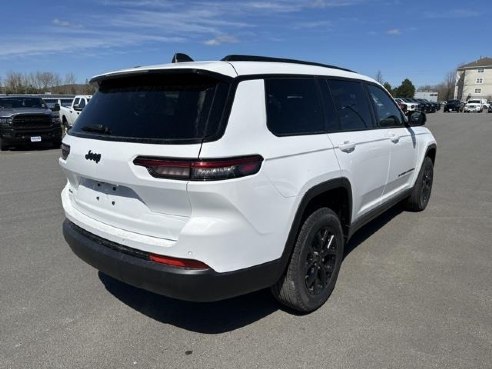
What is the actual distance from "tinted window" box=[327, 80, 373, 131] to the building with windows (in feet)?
364

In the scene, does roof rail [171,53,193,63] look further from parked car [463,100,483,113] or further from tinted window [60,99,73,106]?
parked car [463,100,483,113]

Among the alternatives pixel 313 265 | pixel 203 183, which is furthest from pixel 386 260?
pixel 203 183

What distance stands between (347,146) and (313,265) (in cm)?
104

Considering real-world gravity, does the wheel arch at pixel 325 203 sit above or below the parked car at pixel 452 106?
above

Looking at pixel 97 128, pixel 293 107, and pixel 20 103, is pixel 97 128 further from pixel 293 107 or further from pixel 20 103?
pixel 20 103

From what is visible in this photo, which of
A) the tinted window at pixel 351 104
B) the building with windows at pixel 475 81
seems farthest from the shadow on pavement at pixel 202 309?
the building with windows at pixel 475 81

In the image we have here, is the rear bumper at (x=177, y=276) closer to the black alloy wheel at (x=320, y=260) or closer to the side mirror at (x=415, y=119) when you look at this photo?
the black alloy wheel at (x=320, y=260)

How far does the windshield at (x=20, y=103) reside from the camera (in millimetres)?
14587

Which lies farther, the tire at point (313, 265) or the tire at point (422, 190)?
the tire at point (422, 190)

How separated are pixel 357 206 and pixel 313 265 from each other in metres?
0.88

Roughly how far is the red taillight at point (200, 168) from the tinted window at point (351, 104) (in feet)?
4.80

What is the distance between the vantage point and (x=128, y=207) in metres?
2.82

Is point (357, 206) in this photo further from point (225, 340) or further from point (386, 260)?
point (225, 340)

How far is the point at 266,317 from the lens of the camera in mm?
3312
